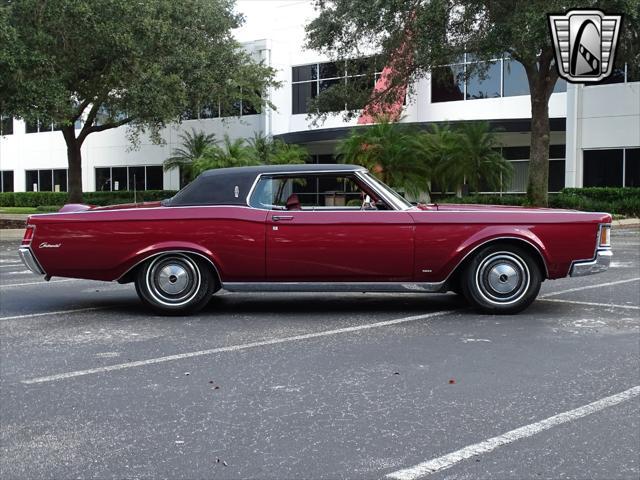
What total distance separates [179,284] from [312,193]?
1686 mm

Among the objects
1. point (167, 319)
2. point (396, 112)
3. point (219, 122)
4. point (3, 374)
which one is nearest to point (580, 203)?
point (396, 112)

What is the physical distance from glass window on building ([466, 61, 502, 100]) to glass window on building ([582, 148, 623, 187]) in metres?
4.93

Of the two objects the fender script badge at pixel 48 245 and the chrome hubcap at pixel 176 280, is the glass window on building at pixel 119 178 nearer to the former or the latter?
the fender script badge at pixel 48 245

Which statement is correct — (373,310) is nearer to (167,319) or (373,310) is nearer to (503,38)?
(167,319)

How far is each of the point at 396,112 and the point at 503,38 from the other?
9.46m

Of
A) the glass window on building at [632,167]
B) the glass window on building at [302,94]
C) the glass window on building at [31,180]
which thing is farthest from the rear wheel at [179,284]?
the glass window on building at [31,180]

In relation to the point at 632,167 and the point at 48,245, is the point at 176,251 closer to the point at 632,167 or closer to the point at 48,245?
the point at 48,245

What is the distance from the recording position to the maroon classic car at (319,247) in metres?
8.00

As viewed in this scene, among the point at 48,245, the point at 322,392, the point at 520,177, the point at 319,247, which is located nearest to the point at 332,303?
the point at 319,247

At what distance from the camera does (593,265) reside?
8.09 meters

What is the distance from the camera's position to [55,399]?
16.9 feet

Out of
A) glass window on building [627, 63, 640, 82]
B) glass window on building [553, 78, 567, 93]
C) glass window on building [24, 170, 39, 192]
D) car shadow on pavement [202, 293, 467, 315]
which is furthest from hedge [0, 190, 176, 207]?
car shadow on pavement [202, 293, 467, 315]

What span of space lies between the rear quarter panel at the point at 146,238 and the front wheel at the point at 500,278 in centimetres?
220

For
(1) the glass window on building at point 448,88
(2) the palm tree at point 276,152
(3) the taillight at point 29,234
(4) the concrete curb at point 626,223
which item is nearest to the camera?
(3) the taillight at point 29,234
